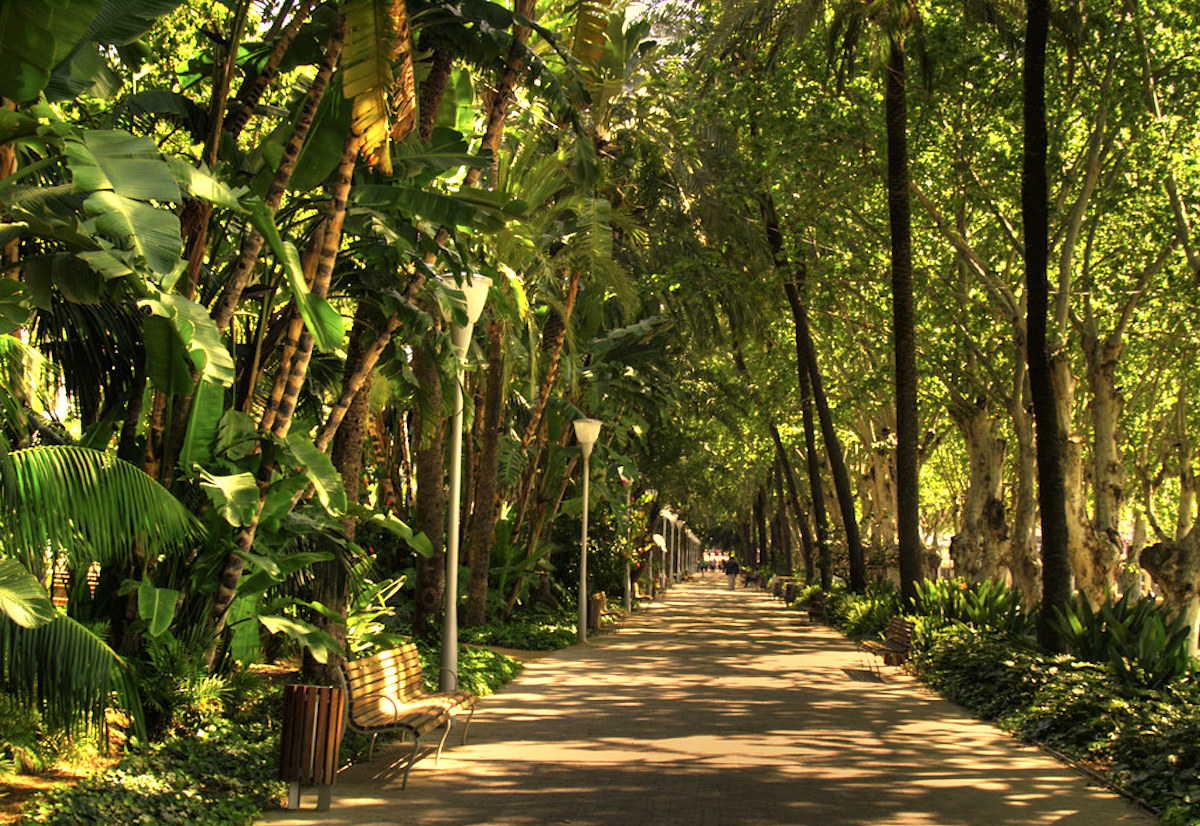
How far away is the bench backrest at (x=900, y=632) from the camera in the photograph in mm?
17469

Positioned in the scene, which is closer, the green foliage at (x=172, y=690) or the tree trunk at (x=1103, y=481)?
the green foliage at (x=172, y=690)

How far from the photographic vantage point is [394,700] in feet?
32.2

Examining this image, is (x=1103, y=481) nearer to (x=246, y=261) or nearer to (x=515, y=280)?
(x=515, y=280)

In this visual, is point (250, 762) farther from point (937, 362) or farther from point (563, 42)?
point (937, 362)

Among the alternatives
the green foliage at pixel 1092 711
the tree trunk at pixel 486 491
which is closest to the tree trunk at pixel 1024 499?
the green foliage at pixel 1092 711

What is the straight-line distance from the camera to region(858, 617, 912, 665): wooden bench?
1739 cm

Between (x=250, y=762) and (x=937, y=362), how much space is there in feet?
62.5

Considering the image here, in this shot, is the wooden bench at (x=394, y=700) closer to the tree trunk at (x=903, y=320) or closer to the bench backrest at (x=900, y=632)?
the bench backrest at (x=900, y=632)

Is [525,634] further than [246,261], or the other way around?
[525,634]

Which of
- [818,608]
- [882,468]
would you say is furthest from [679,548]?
Result: [818,608]

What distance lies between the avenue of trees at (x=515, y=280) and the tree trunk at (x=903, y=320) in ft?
0.21

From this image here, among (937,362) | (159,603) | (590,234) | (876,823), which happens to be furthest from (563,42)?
(937,362)

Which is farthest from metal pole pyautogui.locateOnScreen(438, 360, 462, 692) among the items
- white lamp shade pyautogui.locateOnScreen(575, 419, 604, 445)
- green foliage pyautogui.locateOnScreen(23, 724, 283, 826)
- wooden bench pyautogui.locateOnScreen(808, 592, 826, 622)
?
wooden bench pyautogui.locateOnScreen(808, 592, 826, 622)

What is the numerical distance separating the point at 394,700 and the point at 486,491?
10.9 m
